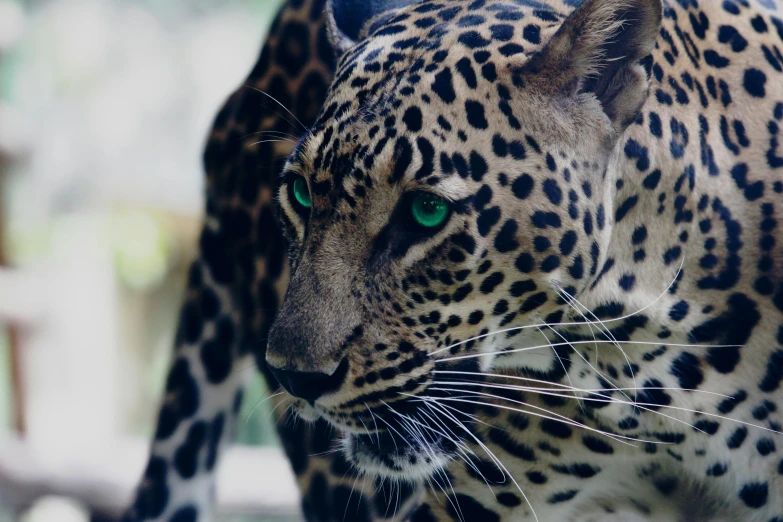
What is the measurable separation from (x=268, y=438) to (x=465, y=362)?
9614mm

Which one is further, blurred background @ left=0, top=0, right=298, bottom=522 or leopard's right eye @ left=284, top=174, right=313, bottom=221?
blurred background @ left=0, top=0, right=298, bottom=522

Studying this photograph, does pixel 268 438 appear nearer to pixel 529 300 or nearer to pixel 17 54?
pixel 17 54

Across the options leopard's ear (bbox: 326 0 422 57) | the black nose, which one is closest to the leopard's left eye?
the black nose

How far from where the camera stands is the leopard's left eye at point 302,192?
3.25m

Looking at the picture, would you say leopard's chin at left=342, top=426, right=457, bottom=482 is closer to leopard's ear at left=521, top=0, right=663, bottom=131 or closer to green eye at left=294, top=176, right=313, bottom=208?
green eye at left=294, top=176, right=313, bottom=208

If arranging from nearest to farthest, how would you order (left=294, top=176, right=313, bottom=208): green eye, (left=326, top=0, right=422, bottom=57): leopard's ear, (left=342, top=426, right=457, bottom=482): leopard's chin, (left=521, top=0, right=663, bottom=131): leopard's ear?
(left=521, top=0, right=663, bottom=131): leopard's ear < (left=294, top=176, right=313, bottom=208): green eye < (left=342, top=426, right=457, bottom=482): leopard's chin < (left=326, top=0, right=422, bottom=57): leopard's ear

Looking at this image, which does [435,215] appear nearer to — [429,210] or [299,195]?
[429,210]

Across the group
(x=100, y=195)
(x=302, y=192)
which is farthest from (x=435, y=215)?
(x=100, y=195)

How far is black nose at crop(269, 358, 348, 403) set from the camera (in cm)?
304

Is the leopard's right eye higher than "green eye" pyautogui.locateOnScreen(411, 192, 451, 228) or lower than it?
lower

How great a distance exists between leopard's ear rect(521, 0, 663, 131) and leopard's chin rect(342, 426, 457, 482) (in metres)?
1.10

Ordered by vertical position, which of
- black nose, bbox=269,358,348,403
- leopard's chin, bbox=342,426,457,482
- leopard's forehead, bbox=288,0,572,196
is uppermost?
leopard's forehead, bbox=288,0,572,196

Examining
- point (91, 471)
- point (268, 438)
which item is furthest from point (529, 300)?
point (268, 438)

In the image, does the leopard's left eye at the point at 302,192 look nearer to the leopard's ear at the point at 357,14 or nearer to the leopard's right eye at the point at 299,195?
the leopard's right eye at the point at 299,195
